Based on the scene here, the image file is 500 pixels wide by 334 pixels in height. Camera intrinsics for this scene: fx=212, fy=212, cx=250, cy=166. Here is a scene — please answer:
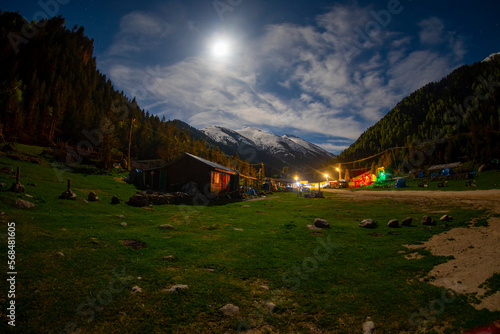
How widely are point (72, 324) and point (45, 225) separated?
7657 mm

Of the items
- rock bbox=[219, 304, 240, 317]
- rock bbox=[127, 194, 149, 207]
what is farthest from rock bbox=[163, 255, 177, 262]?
rock bbox=[127, 194, 149, 207]

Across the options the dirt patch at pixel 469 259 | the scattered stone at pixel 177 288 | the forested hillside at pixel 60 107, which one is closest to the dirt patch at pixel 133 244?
the scattered stone at pixel 177 288

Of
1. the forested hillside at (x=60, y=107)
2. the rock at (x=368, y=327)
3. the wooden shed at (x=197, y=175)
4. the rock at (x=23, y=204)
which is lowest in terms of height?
the rock at (x=368, y=327)

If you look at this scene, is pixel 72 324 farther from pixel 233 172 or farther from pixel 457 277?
pixel 233 172

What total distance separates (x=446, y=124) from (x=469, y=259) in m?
134

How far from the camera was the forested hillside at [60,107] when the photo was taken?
53.2m

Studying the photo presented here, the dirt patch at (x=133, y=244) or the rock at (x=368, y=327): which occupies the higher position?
→ the dirt patch at (x=133, y=244)

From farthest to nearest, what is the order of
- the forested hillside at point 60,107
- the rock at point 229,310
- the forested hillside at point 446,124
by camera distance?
1. the forested hillside at point 446,124
2. the forested hillside at point 60,107
3. the rock at point 229,310

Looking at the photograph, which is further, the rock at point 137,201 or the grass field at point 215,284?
the rock at point 137,201

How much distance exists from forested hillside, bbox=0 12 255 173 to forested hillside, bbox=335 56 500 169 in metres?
66.7

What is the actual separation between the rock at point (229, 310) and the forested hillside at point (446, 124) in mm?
52754

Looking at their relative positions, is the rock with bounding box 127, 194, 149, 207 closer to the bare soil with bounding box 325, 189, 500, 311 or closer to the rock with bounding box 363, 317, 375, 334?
the rock with bounding box 363, 317, 375, 334

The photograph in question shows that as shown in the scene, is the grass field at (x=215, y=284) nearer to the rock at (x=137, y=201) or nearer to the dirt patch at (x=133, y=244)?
the dirt patch at (x=133, y=244)


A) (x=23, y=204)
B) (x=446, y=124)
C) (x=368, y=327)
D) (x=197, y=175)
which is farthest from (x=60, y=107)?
(x=446, y=124)
